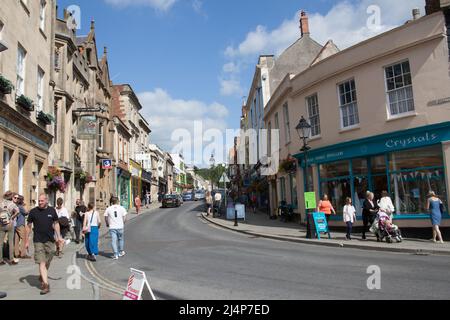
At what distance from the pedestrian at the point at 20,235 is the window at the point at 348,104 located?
1344cm

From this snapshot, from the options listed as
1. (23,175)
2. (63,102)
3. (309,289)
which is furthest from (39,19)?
(309,289)

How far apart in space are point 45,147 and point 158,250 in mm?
9129

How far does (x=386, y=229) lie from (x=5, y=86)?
45.7 ft

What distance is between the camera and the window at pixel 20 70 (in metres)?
16.4

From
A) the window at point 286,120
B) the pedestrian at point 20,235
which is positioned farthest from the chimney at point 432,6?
the pedestrian at point 20,235

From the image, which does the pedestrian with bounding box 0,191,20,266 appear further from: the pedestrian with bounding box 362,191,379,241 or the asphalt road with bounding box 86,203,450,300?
the pedestrian with bounding box 362,191,379,241

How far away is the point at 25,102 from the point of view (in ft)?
52.3

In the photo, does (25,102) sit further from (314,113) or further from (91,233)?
(314,113)

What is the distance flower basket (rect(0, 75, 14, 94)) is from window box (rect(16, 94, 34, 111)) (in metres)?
1.29

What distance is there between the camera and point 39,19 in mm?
→ 18953

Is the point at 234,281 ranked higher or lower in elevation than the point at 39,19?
lower

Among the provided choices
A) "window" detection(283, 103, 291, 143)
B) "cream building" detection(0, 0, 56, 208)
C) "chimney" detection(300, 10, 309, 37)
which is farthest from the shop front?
"chimney" detection(300, 10, 309, 37)

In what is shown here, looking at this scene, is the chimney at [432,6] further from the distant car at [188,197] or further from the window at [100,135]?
the distant car at [188,197]
